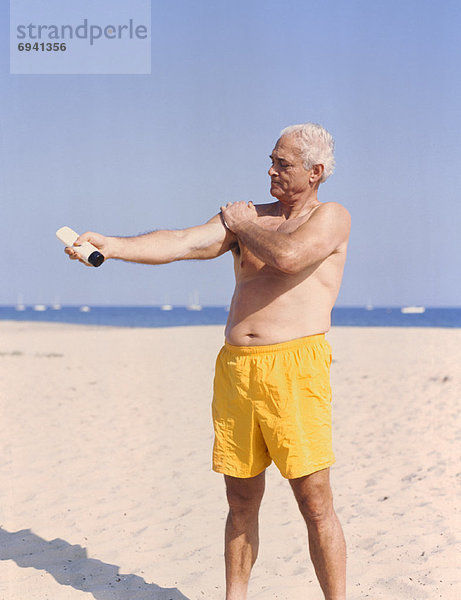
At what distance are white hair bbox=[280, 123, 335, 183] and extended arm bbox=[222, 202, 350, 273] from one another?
21 cm

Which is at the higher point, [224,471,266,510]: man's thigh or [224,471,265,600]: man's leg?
[224,471,266,510]: man's thigh

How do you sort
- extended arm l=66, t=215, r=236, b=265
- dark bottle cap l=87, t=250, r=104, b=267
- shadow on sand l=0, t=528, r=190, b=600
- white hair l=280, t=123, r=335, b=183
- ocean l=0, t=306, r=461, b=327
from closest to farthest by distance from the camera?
dark bottle cap l=87, t=250, r=104, b=267 < extended arm l=66, t=215, r=236, b=265 < white hair l=280, t=123, r=335, b=183 < shadow on sand l=0, t=528, r=190, b=600 < ocean l=0, t=306, r=461, b=327

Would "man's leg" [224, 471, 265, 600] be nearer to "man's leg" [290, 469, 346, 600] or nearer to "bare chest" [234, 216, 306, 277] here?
"man's leg" [290, 469, 346, 600]

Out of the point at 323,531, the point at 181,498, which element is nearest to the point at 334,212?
the point at 323,531

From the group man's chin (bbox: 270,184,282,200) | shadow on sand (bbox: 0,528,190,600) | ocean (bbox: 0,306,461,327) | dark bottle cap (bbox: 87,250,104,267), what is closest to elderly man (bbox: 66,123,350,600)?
man's chin (bbox: 270,184,282,200)

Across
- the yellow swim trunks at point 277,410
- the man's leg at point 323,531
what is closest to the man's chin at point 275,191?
the yellow swim trunks at point 277,410

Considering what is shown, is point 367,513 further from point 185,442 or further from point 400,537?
point 185,442

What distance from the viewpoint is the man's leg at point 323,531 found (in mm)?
2754

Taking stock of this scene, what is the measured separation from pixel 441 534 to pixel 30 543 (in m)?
2.49

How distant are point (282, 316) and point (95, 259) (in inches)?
32.0

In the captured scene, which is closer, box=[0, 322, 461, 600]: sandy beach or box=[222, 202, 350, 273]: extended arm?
box=[222, 202, 350, 273]: extended arm

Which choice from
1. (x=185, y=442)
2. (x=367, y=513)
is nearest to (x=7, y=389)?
(x=185, y=442)

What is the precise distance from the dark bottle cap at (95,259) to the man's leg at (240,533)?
1.13 metres

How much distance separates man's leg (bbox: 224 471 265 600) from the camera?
2.95 metres
